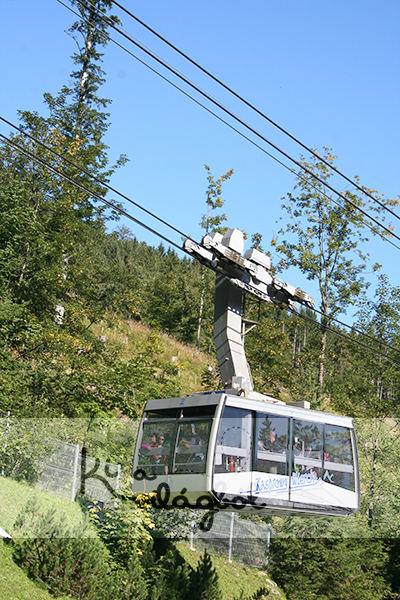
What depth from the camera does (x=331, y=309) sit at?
30.4 meters

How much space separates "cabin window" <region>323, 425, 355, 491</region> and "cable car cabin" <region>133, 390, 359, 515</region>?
35 mm

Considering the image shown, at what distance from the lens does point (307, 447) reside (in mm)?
13141

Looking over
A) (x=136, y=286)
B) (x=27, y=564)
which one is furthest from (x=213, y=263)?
(x=136, y=286)

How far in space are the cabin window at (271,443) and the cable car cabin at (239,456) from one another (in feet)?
0.06

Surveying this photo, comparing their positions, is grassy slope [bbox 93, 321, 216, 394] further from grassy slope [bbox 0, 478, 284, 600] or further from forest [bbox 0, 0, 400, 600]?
grassy slope [bbox 0, 478, 284, 600]

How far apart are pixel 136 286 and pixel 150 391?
510 centimetres

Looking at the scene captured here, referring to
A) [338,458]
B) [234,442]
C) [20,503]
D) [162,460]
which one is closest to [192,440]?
[234,442]

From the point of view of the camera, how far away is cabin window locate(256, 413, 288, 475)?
12156 millimetres

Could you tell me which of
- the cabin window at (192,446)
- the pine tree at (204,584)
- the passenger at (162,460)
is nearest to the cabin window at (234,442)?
the cabin window at (192,446)

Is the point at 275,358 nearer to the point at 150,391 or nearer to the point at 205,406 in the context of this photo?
the point at 150,391

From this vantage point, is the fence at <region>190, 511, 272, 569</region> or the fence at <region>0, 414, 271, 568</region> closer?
the fence at <region>0, 414, 271, 568</region>

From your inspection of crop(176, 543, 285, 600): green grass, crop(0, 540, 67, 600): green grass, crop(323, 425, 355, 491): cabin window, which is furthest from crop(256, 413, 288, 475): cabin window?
crop(176, 543, 285, 600): green grass

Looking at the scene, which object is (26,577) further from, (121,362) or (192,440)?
(121,362)

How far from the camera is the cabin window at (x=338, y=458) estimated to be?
44.6 feet
